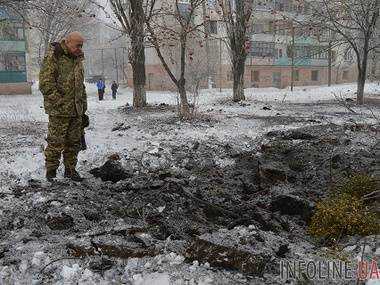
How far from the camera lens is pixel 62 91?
5895 millimetres

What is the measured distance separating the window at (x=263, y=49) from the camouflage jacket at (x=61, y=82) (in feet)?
133

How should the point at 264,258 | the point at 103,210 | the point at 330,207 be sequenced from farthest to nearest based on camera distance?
the point at 103,210 → the point at 330,207 → the point at 264,258

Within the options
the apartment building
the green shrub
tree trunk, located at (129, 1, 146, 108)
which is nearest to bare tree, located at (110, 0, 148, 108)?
tree trunk, located at (129, 1, 146, 108)

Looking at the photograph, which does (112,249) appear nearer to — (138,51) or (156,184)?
(156,184)

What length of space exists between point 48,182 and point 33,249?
2094 mm

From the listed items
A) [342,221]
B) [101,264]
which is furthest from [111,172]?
[342,221]

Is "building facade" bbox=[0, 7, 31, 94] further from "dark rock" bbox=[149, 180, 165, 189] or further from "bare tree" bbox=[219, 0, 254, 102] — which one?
"dark rock" bbox=[149, 180, 165, 189]

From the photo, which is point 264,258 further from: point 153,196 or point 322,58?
point 322,58

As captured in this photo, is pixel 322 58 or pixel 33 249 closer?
pixel 33 249

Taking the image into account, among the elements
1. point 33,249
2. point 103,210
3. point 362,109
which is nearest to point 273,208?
point 103,210

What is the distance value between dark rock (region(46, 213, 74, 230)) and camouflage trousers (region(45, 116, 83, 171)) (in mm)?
1327

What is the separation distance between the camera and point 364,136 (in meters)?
8.83

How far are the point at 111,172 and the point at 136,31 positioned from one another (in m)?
8.66

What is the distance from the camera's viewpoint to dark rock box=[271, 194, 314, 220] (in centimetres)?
511
